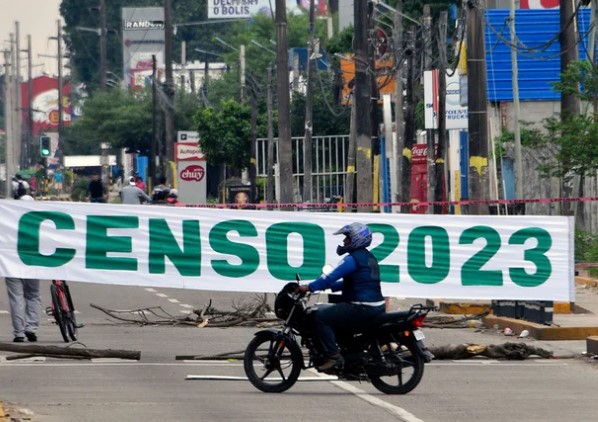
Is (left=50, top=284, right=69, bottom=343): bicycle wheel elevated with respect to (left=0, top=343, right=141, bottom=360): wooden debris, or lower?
elevated

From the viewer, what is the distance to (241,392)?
13516 millimetres

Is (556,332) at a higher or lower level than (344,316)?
lower

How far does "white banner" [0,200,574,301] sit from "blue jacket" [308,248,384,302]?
13.5ft

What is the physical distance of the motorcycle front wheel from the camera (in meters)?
13.6

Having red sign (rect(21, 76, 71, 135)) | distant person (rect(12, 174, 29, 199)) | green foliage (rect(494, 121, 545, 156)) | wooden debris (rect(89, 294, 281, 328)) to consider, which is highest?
red sign (rect(21, 76, 71, 135))

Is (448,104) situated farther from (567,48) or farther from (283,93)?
(567,48)

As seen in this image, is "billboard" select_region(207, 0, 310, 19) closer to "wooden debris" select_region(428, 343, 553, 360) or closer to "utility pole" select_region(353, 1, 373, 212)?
"utility pole" select_region(353, 1, 373, 212)

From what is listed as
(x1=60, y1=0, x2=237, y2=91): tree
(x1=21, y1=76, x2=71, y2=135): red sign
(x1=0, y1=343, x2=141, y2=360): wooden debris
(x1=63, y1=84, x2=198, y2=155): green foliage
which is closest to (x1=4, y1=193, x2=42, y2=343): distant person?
(x1=0, y1=343, x2=141, y2=360): wooden debris

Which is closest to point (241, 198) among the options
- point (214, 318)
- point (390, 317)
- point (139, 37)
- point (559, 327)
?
point (214, 318)

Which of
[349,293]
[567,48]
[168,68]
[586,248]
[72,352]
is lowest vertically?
[72,352]

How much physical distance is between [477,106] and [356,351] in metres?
13.6

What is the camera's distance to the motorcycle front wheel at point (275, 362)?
13.6m

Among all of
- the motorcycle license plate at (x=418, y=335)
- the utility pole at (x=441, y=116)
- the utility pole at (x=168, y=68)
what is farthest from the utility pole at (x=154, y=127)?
the motorcycle license plate at (x=418, y=335)

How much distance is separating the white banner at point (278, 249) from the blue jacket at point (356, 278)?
13.5ft
